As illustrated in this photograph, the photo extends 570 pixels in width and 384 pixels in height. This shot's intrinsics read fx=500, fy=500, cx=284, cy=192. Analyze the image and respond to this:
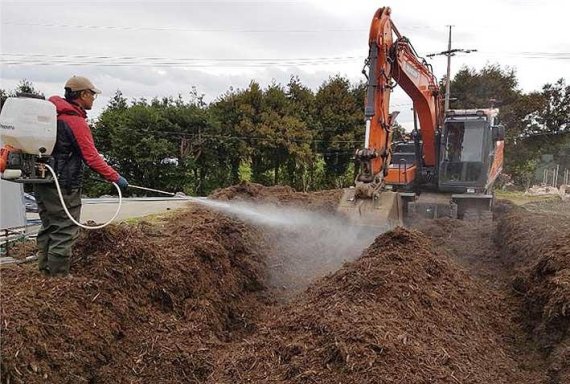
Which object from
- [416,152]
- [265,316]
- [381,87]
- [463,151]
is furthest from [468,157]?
[265,316]

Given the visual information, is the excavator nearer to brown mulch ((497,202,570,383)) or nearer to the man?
brown mulch ((497,202,570,383))

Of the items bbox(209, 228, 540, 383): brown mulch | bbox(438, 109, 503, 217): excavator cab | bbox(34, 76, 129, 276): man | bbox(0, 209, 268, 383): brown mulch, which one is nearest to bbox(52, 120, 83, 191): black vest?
bbox(34, 76, 129, 276): man

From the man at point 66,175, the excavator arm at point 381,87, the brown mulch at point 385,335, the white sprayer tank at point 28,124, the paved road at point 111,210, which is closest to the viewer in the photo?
the brown mulch at point 385,335

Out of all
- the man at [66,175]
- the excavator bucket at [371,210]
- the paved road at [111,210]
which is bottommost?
the paved road at [111,210]

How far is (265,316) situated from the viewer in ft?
19.0

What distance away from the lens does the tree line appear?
22875mm

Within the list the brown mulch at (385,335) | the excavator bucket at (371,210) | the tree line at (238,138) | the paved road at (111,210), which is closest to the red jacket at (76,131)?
the brown mulch at (385,335)

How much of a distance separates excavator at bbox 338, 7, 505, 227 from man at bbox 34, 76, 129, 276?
4.52 metres

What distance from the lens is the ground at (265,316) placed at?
338 centimetres

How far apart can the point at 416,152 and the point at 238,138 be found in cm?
1371

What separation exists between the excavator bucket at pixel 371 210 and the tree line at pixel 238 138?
14677 millimetres

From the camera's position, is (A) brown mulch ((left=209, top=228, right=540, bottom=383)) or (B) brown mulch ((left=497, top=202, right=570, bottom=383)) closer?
(A) brown mulch ((left=209, top=228, right=540, bottom=383))

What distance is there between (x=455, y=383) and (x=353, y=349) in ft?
2.30

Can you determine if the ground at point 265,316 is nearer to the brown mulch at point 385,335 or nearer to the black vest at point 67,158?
the brown mulch at point 385,335
